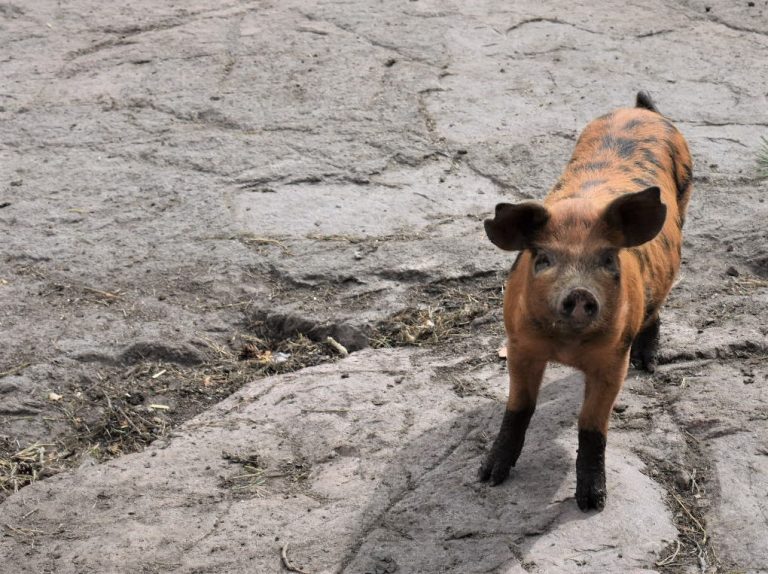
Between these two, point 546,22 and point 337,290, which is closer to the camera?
point 337,290

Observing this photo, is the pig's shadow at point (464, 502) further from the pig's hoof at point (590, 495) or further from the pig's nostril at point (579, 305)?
the pig's nostril at point (579, 305)

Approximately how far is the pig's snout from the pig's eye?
22cm

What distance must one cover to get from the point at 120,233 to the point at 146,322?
0.91 metres

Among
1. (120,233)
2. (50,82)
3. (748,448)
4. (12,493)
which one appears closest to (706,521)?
(748,448)

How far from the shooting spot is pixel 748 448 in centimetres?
445

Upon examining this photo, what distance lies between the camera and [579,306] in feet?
11.8

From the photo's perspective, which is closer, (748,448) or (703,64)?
A: (748,448)

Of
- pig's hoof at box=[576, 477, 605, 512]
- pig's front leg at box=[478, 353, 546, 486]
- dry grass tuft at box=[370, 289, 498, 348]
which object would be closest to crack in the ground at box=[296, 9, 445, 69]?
dry grass tuft at box=[370, 289, 498, 348]

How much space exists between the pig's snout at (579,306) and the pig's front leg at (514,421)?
608 mm

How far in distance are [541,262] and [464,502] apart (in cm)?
96

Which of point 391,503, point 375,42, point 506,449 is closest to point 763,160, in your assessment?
point 375,42

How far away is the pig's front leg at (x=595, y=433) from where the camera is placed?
4.08 m

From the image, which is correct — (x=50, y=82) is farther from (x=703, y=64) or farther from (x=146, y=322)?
(x=703, y=64)

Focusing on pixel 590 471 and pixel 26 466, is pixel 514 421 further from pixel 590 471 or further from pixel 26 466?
pixel 26 466
